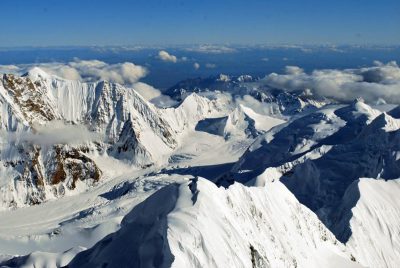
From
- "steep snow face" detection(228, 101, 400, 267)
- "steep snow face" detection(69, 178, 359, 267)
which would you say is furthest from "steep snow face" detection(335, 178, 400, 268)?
"steep snow face" detection(69, 178, 359, 267)

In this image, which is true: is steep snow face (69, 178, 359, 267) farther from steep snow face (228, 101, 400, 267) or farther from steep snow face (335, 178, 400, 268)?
steep snow face (228, 101, 400, 267)

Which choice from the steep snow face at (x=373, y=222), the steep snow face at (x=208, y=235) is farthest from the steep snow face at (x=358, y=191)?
the steep snow face at (x=208, y=235)

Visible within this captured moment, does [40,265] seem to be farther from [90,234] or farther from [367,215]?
[367,215]

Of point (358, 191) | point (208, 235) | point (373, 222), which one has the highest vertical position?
point (208, 235)

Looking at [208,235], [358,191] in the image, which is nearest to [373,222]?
[358,191]

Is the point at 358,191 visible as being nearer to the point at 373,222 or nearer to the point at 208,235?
the point at 373,222

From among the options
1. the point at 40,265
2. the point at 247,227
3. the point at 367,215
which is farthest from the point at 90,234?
the point at 247,227
